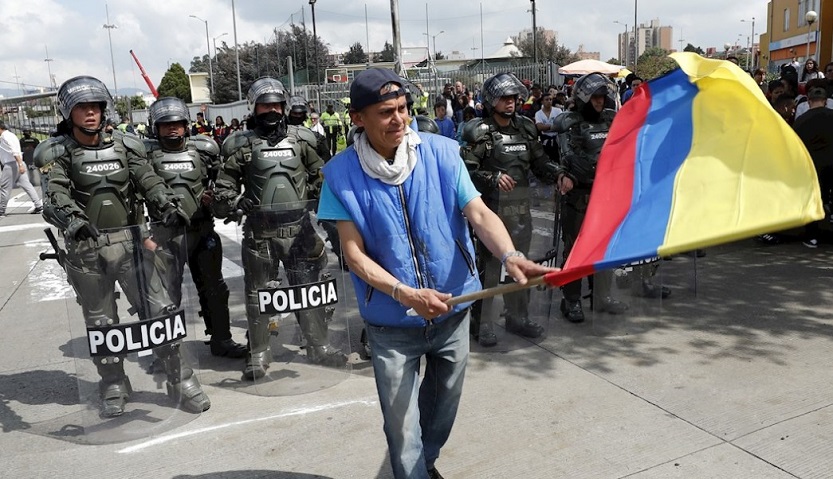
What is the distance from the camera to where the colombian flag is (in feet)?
7.93

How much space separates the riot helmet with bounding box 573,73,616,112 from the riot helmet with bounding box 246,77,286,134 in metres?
2.51

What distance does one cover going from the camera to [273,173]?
503cm

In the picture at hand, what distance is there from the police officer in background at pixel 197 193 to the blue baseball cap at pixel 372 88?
2492mm

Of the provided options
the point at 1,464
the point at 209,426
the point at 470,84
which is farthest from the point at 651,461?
the point at 470,84

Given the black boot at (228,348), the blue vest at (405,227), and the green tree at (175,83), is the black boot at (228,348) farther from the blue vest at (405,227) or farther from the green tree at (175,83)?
the green tree at (175,83)

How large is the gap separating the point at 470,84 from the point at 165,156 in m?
20.3

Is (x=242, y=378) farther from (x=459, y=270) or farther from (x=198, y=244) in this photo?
(x=459, y=270)

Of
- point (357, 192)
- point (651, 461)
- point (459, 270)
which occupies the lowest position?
point (651, 461)

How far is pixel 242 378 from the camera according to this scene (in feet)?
17.3

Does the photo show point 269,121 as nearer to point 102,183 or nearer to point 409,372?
point 102,183

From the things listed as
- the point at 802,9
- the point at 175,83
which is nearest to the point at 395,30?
the point at 802,9

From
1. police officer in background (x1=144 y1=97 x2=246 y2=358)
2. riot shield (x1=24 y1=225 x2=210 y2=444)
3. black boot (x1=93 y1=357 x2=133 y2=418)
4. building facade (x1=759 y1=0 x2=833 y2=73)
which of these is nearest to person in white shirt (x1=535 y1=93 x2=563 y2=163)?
police officer in background (x1=144 y1=97 x2=246 y2=358)

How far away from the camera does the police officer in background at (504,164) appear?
5590mm

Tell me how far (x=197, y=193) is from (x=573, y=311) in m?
3.34
